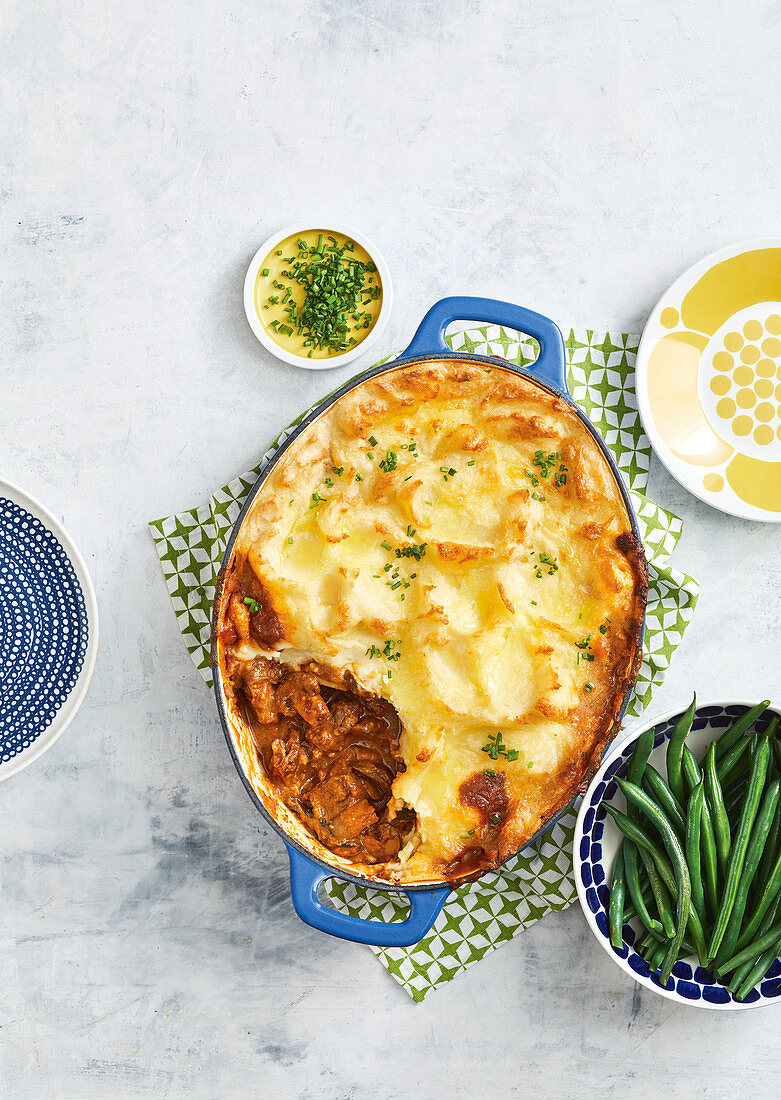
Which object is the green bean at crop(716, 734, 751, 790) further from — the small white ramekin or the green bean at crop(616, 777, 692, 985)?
the small white ramekin

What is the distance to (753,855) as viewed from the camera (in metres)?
2.67

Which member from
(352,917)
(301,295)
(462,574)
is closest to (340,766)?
(352,917)

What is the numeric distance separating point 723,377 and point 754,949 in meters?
1.97

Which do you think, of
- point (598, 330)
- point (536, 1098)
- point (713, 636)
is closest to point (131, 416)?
point (598, 330)

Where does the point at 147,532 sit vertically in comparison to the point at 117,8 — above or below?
Result: below

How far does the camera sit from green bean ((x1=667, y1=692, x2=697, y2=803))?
2.67 m

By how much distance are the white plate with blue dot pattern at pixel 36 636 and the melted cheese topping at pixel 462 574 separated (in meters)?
0.79

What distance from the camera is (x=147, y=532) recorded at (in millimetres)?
2971

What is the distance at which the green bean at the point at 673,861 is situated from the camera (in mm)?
2600

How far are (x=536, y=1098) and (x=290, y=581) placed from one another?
Result: 2250mm

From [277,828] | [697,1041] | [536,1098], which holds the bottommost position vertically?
[536,1098]

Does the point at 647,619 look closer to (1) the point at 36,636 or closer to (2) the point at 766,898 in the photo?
(2) the point at 766,898

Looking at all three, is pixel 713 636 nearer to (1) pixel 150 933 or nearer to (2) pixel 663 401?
(2) pixel 663 401

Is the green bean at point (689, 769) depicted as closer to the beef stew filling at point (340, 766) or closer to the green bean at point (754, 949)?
the green bean at point (754, 949)
